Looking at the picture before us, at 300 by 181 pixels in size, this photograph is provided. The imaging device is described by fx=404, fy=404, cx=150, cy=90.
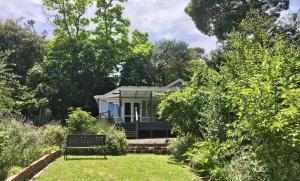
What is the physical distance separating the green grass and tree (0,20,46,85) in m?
25.3

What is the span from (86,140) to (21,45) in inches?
891

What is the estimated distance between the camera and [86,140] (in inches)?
688

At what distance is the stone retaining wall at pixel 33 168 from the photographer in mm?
10152

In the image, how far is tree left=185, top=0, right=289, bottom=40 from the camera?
129ft

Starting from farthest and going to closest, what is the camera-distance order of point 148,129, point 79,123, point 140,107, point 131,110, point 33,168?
point 131,110 < point 140,107 < point 148,129 < point 79,123 < point 33,168

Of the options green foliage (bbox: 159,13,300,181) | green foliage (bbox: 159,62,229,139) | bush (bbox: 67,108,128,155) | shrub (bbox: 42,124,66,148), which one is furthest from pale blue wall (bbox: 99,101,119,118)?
green foliage (bbox: 159,13,300,181)

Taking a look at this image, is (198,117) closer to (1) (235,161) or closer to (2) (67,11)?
(1) (235,161)

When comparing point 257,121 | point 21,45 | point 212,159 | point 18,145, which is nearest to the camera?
point 257,121

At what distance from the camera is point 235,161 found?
9.13 m

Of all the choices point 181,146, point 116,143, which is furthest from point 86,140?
point 181,146

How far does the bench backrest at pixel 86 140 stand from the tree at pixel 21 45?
21440mm

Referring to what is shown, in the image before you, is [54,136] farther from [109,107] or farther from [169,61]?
[169,61]

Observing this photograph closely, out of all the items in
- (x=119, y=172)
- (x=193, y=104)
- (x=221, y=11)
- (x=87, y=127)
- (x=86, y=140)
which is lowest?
(x=119, y=172)

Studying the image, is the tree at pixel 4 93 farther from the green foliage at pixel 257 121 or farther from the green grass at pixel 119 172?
the green foliage at pixel 257 121
